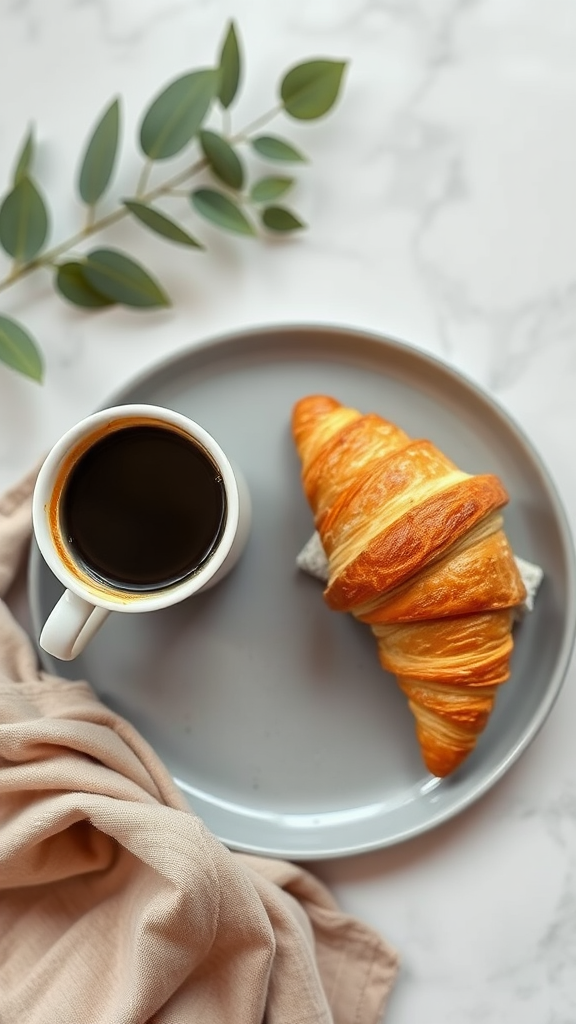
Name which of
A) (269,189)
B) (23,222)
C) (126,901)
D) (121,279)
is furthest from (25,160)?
(126,901)

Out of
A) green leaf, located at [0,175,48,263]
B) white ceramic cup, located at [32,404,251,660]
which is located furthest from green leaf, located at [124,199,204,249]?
white ceramic cup, located at [32,404,251,660]

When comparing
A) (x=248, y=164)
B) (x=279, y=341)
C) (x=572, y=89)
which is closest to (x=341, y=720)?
(x=279, y=341)

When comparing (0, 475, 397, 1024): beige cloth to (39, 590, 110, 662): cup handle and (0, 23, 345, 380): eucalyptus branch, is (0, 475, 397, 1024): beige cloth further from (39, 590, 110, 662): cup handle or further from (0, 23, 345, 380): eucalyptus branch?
(0, 23, 345, 380): eucalyptus branch

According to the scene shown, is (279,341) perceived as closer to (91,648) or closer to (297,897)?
(91,648)

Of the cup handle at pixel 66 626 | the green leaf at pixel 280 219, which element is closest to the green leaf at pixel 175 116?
the green leaf at pixel 280 219

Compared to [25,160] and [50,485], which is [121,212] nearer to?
[25,160]
